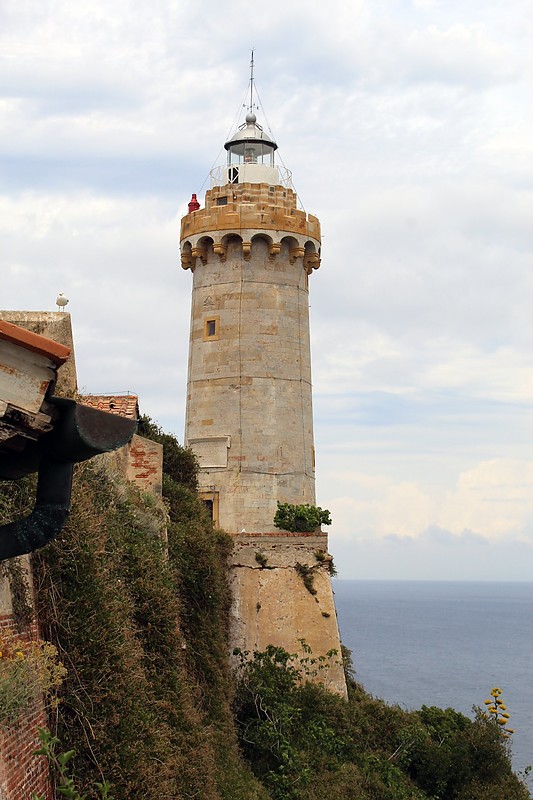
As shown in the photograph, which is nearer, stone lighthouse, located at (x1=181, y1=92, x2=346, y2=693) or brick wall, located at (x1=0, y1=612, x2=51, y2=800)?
brick wall, located at (x1=0, y1=612, x2=51, y2=800)

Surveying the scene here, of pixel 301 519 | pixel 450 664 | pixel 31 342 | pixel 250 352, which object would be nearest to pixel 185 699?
pixel 31 342

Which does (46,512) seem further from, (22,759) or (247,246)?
(247,246)

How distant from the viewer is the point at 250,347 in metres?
30.0

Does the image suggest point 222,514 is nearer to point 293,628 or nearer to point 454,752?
point 293,628

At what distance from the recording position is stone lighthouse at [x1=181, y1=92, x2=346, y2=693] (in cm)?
2973

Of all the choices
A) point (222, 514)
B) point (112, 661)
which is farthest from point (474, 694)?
point (112, 661)

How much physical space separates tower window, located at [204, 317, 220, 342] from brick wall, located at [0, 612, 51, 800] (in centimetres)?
2075

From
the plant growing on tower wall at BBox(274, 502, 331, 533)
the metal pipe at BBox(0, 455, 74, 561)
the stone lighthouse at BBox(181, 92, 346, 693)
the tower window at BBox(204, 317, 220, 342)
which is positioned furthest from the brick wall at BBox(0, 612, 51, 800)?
the tower window at BBox(204, 317, 220, 342)

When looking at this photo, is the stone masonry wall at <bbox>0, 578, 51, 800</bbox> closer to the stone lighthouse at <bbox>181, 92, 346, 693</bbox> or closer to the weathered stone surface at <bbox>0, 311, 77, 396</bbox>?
the weathered stone surface at <bbox>0, 311, 77, 396</bbox>

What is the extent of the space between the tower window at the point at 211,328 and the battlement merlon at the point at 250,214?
253 centimetres

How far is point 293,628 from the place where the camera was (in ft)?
81.8

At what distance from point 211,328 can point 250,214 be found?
11.3 feet

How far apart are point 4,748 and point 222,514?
68.1 feet

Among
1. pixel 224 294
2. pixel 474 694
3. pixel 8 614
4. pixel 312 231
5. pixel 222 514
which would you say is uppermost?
pixel 312 231
